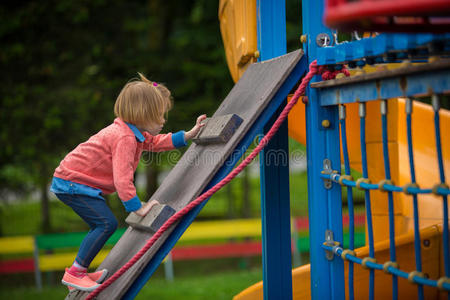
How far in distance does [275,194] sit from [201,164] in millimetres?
749

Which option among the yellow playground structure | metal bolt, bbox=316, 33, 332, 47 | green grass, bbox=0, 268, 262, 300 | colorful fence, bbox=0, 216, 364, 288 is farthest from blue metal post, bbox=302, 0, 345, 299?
colorful fence, bbox=0, 216, 364, 288

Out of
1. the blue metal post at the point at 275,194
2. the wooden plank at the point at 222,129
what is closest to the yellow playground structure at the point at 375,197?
the blue metal post at the point at 275,194

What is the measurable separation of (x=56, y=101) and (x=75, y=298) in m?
6.49

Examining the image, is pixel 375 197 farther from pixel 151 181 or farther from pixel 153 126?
pixel 151 181

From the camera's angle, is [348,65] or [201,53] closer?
[348,65]

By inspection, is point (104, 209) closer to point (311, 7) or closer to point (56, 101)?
point (311, 7)

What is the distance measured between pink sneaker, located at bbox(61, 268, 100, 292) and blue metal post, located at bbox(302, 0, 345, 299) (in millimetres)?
1184

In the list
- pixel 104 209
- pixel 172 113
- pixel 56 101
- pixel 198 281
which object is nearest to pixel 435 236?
pixel 104 209

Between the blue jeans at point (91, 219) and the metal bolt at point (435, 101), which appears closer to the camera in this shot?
the metal bolt at point (435, 101)

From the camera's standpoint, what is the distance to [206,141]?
296 cm

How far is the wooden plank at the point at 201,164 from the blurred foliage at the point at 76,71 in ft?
19.7

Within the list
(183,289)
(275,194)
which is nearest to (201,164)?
(275,194)

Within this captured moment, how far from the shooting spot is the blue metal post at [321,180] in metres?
2.82

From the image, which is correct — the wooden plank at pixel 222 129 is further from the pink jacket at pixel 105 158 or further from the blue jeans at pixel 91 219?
the blue jeans at pixel 91 219
